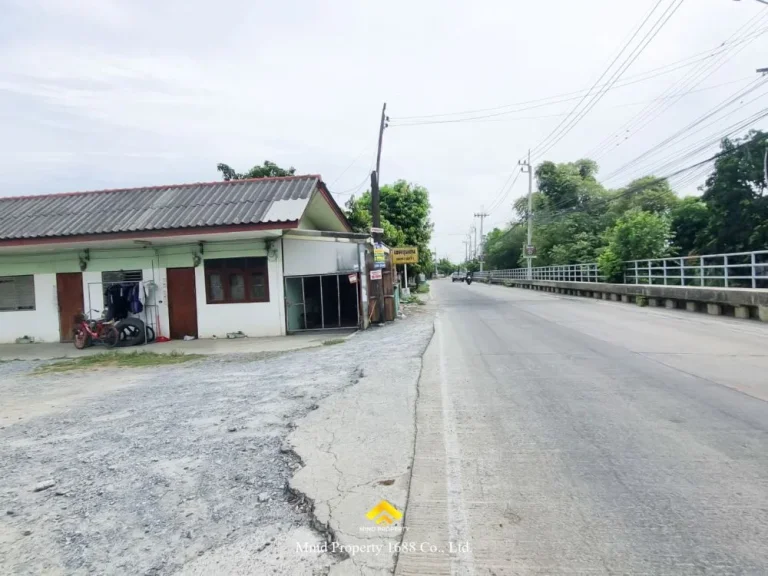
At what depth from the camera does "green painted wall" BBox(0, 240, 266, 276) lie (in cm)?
1611

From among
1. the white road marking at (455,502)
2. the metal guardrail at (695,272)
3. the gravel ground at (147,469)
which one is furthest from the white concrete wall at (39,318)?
the metal guardrail at (695,272)

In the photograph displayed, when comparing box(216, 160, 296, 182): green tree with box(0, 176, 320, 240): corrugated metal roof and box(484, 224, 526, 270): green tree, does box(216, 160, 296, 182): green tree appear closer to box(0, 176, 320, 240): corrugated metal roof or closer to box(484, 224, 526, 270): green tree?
box(0, 176, 320, 240): corrugated metal roof

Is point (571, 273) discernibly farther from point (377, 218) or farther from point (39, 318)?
point (39, 318)

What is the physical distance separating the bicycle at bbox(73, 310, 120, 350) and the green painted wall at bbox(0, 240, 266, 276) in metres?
2.20

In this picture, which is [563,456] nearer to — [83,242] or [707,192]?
[83,242]

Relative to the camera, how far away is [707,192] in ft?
103

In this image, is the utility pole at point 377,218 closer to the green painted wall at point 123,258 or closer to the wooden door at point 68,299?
the green painted wall at point 123,258

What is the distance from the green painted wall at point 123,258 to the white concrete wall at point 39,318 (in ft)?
1.49

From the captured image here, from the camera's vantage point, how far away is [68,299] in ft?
55.8

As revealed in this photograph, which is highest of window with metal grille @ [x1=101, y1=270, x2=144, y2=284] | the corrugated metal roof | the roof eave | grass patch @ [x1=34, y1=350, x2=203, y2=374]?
the corrugated metal roof

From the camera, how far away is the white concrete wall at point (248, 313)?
16.0 meters

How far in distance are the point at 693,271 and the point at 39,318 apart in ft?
75.2

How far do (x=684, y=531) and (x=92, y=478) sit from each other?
444 centimetres

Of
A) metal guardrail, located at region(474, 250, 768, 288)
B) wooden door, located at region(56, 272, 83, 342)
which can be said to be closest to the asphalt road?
metal guardrail, located at region(474, 250, 768, 288)
